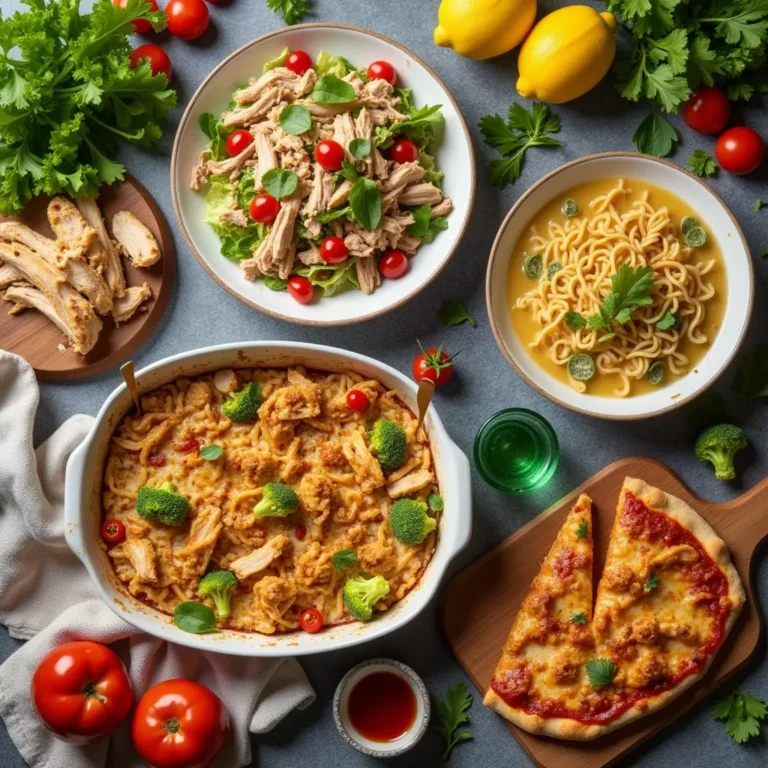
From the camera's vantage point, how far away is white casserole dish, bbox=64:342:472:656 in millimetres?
4043

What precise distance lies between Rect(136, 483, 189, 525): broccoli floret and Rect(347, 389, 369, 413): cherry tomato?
101 cm

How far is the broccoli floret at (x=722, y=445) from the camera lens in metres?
4.53

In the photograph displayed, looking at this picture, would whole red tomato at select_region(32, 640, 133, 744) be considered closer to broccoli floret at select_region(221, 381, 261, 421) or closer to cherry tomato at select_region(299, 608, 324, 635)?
cherry tomato at select_region(299, 608, 324, 635)

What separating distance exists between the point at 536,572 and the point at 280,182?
2618 millimetres

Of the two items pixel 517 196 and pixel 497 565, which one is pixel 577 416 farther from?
pixel 517 196

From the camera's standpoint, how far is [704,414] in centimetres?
473

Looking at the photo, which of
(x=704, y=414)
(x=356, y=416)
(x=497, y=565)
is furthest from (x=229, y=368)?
(x=704, y=414)

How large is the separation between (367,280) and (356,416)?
2.56ft

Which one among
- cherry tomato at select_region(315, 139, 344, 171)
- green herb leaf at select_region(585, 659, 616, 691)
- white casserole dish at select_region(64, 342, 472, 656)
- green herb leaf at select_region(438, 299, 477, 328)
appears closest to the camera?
white casserole dish at select_region(64, 342, 472, 656)

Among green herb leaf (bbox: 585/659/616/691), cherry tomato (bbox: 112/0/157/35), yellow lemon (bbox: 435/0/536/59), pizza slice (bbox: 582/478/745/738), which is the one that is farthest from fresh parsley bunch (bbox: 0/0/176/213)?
green herb leaf (bbox: 585/659/616/691)

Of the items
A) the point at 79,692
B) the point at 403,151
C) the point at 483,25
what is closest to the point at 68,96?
the point at 403,151

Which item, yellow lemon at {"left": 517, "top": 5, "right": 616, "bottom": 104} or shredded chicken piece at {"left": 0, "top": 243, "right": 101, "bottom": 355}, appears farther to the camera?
shredded chicken piece at {"left": 0, "top": 243, "right": 101, "bottom": 355}

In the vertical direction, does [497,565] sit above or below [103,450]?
below

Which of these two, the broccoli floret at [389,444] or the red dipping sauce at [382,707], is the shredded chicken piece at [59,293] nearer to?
the broccoli floret at [389,444]
